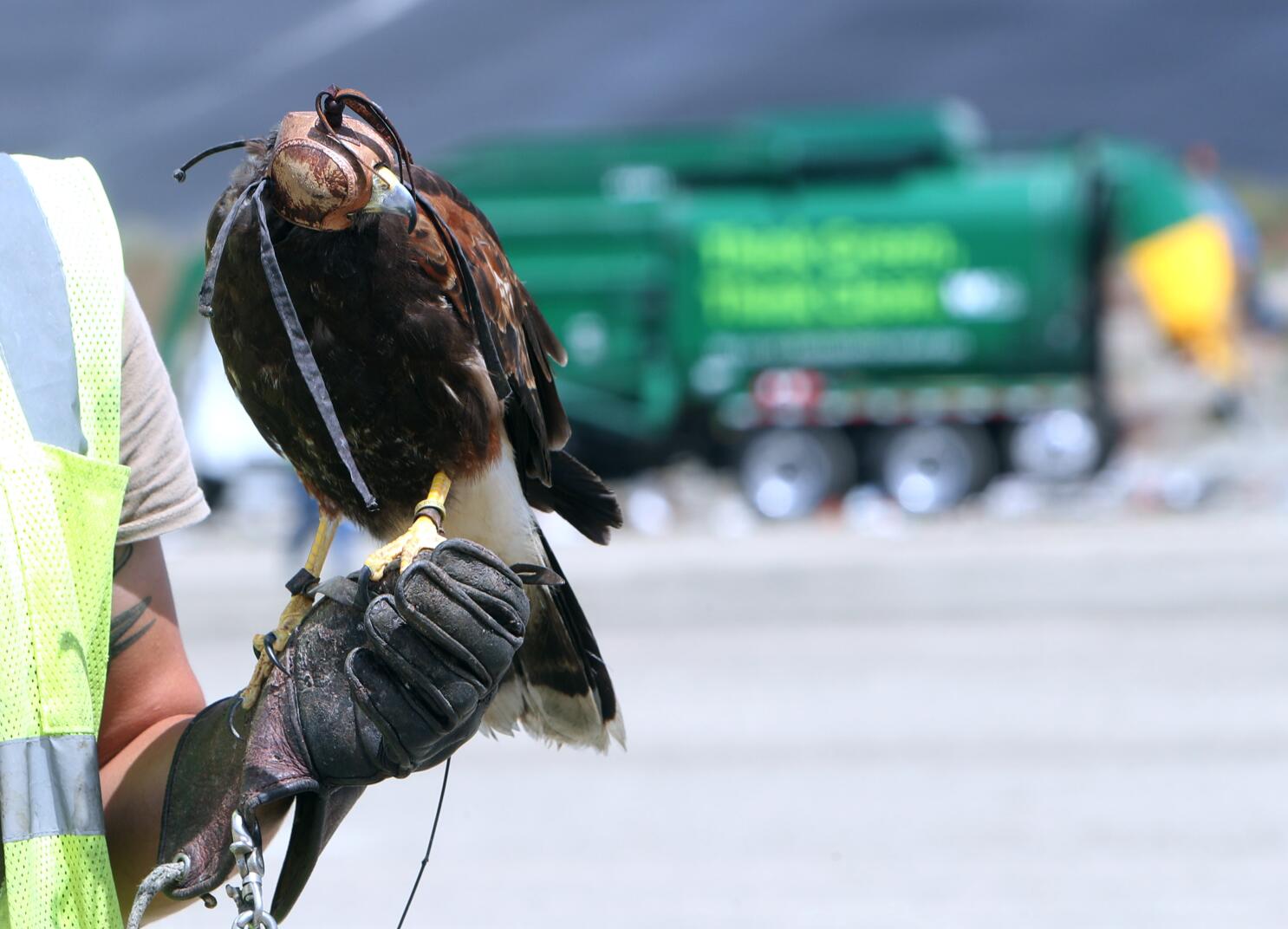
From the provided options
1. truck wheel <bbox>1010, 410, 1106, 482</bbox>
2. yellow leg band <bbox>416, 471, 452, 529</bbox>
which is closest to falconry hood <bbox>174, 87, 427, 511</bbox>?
yellow leg band <bbox>416, 471, 452, 529</bbox>

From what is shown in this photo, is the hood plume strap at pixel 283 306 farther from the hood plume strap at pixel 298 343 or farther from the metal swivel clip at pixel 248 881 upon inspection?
the metal swivel clip at pixel 248 881

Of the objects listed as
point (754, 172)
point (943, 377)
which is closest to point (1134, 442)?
point (943, 377)

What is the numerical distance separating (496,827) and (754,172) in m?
10.8

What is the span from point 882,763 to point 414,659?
16.5ft

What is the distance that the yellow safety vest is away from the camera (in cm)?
155

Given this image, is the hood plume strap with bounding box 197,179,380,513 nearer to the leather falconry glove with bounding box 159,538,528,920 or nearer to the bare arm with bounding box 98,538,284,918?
the leather falconry glove with bounding box 159,538,528,920

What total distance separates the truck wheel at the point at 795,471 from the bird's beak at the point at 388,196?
533 inches

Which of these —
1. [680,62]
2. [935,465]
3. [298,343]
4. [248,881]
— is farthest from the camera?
[680,62]

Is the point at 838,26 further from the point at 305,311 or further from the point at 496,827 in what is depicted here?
the point at 305,311

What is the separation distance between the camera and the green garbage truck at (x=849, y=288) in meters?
15.2

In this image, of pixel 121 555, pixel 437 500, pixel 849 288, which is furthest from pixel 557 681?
pixel 849 288

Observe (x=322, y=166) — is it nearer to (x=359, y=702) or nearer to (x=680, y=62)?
(x=359, y=702)

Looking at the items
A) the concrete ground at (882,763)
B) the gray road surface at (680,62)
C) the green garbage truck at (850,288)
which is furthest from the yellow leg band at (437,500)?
the gray road surface at (680,62)

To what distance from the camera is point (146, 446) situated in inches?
69.6
